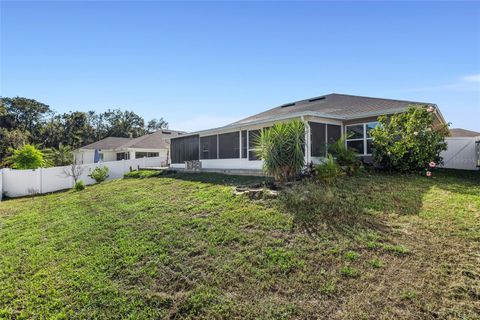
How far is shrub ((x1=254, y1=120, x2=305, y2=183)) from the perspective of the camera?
8547mm

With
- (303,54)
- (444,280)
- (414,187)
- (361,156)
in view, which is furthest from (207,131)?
(444,280)

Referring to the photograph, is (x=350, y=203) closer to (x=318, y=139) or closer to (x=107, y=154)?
(x=318, y=139)

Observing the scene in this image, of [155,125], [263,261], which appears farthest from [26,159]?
[155,125]

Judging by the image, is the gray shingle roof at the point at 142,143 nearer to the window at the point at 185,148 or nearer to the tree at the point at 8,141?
the window at the point at 185,148

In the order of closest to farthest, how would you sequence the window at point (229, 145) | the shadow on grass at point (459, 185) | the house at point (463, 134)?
the shadow on grass at point (459, 185)
the window at point (229, 145)
the house at point (463, 134)

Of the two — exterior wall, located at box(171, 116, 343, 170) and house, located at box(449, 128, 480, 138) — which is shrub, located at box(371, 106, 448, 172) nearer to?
exterior wall, located at box(171, 116, 343, 170)

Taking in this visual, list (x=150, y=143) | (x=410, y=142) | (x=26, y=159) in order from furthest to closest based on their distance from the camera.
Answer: (x=150, y=143) → (x=26, y=159) → (x=410, y=142)

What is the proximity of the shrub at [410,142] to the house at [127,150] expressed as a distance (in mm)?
19267

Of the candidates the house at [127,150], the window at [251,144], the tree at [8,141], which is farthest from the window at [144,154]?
the window at [251,144]

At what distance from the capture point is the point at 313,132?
11.7 metres

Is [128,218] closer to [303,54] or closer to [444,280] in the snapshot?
[444,280]

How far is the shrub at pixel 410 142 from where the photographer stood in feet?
32.4

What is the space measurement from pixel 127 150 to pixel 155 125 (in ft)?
92.1

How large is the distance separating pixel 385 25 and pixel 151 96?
1424 cm
